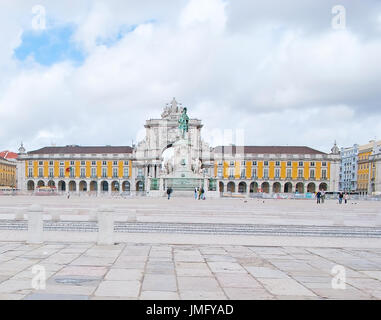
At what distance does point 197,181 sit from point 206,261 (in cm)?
3398

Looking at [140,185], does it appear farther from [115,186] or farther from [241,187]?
[241,187]

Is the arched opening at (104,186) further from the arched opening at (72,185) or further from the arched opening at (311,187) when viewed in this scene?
the arched opening at (311,187)

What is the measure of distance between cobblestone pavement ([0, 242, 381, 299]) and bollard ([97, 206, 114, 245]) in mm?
279

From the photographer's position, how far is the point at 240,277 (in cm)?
553

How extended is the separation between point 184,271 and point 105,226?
10.1ft

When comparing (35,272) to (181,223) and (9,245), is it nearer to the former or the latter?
(9,245)

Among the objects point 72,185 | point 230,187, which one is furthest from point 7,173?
point 230,187

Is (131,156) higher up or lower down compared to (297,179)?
higher up

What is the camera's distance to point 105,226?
8.30 metres

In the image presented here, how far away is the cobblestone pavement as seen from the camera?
4625 millimetres

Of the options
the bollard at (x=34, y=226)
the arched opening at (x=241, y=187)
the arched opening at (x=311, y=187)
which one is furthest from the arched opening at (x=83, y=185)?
the bollard at (x=34, y=226)

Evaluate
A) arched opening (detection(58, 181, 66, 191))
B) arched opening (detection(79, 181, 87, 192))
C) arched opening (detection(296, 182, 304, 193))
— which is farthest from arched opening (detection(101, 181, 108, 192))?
arched opening (detection(296, 182, 304, 193))
